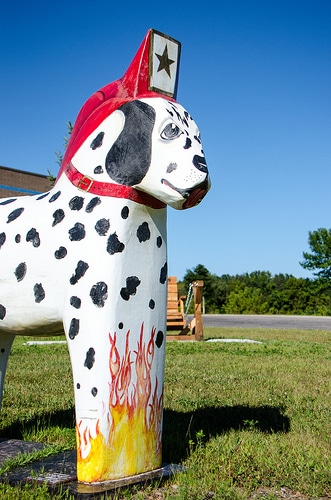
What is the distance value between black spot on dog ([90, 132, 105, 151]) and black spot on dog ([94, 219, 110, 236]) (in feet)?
1.68

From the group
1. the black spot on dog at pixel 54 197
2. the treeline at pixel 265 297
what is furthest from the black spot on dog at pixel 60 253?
the treeline at pixel 265 297

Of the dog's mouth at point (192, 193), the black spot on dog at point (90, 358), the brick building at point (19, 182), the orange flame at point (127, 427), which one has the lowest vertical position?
the orange flame at point (127, 427)

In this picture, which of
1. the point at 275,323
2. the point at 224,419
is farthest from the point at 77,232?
the point at 275,323

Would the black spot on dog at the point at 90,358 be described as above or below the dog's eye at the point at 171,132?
below

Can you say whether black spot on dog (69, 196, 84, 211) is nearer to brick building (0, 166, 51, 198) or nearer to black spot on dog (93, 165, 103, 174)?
black spot on dog (93, 165, 103, 174)

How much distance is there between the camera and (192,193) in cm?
349

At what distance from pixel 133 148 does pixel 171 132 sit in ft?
0.83

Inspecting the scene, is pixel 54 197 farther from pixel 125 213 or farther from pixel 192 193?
pixel 192 193

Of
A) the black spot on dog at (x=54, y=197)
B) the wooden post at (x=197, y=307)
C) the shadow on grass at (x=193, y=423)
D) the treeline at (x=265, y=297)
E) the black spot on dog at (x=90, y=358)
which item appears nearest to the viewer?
the black spot on dog at (x=90, y=358)

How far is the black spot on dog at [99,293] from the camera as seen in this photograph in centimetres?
349

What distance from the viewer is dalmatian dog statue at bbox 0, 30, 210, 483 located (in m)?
3.47

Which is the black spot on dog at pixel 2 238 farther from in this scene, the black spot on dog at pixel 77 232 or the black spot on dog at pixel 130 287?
the black spot on dog at pixel 130 287

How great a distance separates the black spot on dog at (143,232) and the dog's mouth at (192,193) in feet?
0.92

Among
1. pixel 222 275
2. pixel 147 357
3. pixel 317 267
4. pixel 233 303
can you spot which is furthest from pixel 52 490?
pixel 222 275
